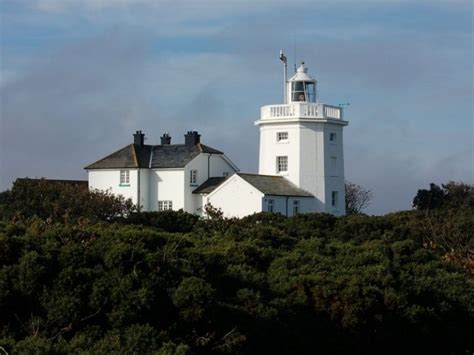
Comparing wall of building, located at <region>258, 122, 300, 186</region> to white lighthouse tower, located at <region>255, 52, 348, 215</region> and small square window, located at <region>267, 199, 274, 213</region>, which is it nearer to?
white lighthouse tower, located at <region>255, 52, 348, 215</region>

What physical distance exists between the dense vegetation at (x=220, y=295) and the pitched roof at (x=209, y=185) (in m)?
32.7

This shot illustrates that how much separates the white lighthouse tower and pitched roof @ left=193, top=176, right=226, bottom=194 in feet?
11.1

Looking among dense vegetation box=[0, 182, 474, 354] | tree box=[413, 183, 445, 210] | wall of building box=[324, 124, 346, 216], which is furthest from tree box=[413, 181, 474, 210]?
dense vegetation box=[0, 182, 474, 354]

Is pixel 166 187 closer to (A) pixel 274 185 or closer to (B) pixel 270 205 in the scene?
(A) pixel 274 185

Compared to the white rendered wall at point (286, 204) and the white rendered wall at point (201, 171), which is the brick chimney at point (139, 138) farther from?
the white rendered wall at point (286, 204)

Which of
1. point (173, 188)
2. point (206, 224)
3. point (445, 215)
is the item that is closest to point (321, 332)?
point (206, 224)

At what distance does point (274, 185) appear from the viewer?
164 ft

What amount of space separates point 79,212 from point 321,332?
110ft

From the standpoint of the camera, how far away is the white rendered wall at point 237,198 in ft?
159

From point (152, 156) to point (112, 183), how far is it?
105 inches

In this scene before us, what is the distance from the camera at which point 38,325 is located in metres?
10.9

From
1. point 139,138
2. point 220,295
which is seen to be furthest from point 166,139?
point 220,295

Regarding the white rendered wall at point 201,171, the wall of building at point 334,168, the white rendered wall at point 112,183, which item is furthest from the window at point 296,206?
the white rendered wall at point 112,183

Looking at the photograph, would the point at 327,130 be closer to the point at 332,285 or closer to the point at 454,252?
the point at 454,252
